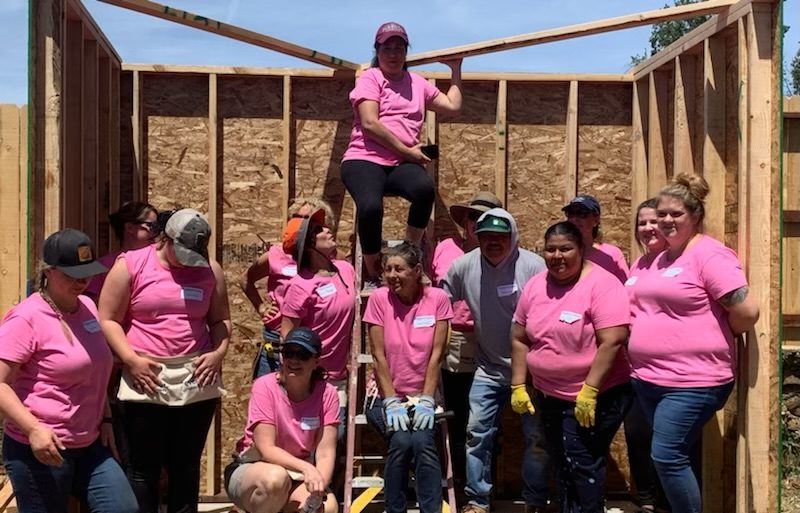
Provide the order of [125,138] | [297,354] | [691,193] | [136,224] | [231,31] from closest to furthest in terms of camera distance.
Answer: [297,354] < [691,193] < [136,224] < [231,31] < [125,138]

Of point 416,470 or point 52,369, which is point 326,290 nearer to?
point 416,470

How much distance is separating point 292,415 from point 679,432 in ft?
6.18

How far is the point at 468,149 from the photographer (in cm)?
628

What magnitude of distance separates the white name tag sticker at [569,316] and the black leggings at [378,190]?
4.05 feet

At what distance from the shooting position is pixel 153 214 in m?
4.97

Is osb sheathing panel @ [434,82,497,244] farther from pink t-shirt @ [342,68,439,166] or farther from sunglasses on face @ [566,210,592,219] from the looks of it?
sunglasses on face @ [566,210,592,219]

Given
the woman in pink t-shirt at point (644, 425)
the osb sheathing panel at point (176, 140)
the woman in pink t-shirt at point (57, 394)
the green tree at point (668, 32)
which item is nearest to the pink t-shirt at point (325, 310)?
the woman in pink t-shirt at point (57, 394)

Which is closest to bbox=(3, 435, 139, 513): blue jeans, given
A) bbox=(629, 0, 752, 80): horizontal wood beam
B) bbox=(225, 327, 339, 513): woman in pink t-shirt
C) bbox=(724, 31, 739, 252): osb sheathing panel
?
bbox=(225, 327, 339, 513): woman in pink t-shirt

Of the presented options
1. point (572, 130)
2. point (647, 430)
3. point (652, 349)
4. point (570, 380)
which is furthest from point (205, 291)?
point (572, 130)

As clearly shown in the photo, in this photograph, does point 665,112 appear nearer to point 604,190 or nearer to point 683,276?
point 604,190

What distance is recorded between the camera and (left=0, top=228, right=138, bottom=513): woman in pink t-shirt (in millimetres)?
3262

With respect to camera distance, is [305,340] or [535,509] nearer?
[305,340]

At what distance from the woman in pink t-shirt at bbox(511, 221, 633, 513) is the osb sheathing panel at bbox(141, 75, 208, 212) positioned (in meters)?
2.95

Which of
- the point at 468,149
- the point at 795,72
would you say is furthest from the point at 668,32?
the point at 468,149
